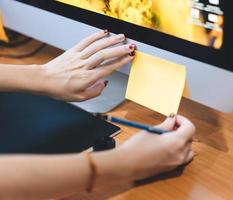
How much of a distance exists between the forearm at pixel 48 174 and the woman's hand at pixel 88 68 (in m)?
0.25

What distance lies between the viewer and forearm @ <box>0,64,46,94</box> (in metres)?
0.64

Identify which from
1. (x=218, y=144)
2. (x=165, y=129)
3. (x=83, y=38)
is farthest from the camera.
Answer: (x=83, y=38)

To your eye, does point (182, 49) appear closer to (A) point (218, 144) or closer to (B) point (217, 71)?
(B) point (217, 71)

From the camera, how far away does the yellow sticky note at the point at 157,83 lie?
578 millimetres

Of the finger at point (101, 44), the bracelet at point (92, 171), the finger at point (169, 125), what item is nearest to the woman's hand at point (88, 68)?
the finger at point (101, 44)

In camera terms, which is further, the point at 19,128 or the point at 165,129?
the point at 19,128

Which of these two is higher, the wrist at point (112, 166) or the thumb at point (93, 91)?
the wrist at point (112, 166)

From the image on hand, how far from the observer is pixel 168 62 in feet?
1.89

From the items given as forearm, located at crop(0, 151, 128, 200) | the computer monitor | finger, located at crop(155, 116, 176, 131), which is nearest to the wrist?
forearm, located at crop(0, 151, 128, 200)

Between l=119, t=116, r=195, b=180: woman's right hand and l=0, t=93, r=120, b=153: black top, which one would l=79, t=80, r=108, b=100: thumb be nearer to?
l=0, t=93, r=120, b=153: black top

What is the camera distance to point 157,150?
451 millimetres

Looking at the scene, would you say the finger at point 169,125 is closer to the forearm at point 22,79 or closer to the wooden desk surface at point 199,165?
the wooden desk surface at point 199,165

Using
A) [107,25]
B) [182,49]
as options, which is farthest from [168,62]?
[107,25]

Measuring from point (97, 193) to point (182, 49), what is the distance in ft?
0.80
